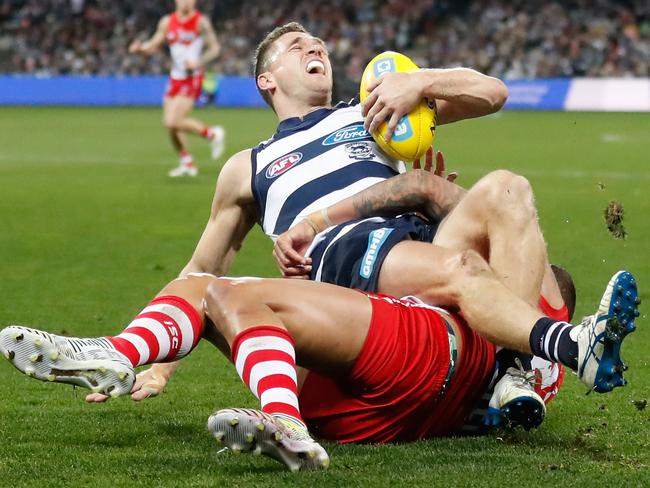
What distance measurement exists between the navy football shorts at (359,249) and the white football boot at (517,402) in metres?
0.62

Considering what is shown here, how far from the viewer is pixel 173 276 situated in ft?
27.5

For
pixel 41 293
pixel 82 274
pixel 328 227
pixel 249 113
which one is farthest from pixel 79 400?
pixel 249 113

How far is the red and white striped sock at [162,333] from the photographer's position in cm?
386

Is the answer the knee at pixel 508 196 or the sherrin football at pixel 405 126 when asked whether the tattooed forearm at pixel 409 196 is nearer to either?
the sherrin football at pixel 405 126

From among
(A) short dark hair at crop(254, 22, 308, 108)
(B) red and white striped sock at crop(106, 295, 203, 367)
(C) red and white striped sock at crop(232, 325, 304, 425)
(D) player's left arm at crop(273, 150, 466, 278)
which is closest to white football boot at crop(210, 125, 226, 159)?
(A) short dark hair at crop(254, 22, 308, 108)

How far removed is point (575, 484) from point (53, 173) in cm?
1328

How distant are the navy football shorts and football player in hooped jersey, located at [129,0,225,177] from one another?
11.0 m

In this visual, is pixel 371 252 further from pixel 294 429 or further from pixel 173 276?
pixel 173 276

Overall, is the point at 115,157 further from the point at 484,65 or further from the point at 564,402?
the point at 484,65

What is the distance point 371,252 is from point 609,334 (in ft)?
3.77

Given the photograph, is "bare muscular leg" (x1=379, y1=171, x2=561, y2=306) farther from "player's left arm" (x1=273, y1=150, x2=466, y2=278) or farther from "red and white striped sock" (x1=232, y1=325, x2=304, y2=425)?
"red and white striped sock" (x1=232, y1=325, x2=304, y2=425)

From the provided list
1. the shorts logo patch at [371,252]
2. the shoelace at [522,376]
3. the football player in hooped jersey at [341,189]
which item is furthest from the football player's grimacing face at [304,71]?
the shoelace at [522,376]

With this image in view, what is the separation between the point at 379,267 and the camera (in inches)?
173

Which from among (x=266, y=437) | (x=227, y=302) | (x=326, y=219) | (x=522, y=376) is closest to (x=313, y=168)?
(x=326, y=219)
